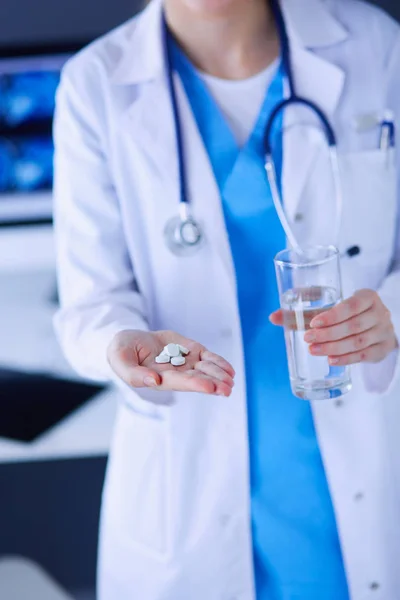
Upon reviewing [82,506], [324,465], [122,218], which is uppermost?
[122,218]

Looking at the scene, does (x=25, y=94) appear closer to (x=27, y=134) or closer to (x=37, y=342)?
(x=27, y=134)

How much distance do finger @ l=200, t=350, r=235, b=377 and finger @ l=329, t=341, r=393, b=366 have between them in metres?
0.13

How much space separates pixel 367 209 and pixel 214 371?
15.5 inches

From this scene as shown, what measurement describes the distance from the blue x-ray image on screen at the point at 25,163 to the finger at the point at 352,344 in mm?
972

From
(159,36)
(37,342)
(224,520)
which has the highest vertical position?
(159,36)

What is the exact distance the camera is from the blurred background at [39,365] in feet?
4.57

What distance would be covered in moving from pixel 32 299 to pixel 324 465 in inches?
38.8

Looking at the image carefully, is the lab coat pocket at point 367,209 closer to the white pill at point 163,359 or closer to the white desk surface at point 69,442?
the white pill at point 163,359

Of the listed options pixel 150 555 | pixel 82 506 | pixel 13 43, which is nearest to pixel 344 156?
pixel 150 555

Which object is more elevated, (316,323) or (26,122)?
(316,323)

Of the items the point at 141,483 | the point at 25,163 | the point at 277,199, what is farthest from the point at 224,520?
the point at 25,163

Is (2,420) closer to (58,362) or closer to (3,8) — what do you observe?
(58,362)

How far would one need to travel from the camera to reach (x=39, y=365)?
5.34ft

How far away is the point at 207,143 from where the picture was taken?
118cm
